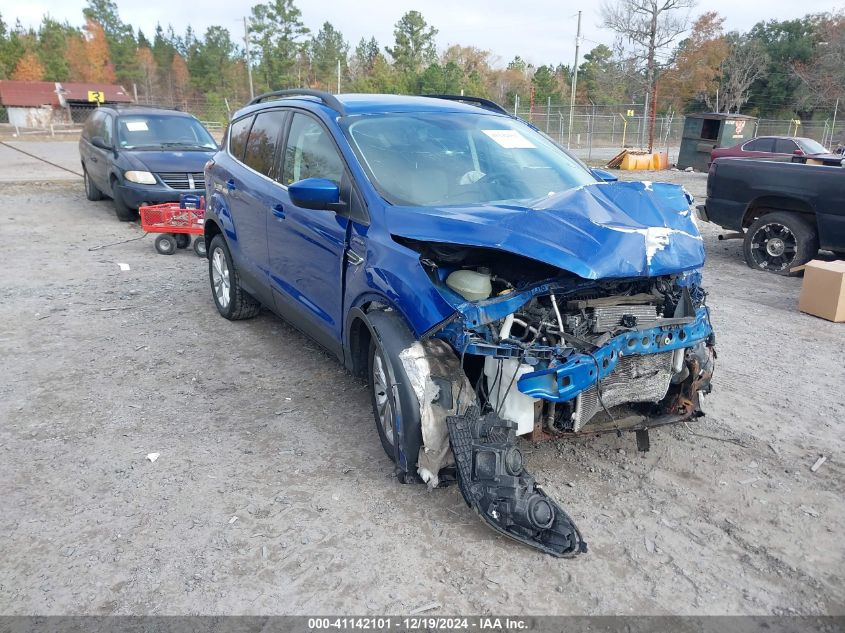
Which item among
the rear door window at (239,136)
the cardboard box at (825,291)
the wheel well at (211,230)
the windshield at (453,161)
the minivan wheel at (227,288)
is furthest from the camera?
the cardboard box at (825,291)

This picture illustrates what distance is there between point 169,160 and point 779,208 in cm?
887

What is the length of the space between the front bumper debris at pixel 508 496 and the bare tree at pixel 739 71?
5034 cm

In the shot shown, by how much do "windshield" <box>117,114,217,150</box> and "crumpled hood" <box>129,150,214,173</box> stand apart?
47 cm

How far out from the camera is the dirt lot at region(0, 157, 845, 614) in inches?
107

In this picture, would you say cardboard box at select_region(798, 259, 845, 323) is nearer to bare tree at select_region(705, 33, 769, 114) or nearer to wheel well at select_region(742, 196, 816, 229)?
wheel well at select_region(742, 196, 816, 229)

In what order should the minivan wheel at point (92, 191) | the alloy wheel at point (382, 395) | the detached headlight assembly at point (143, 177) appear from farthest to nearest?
1. the minivan wheel at point (92, 191)
2. the detached headlight assembly at point (143, 177)
3. the alloy wheel at point (382, 395)

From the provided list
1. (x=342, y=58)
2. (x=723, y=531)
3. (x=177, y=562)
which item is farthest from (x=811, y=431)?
(x=342, y=58)

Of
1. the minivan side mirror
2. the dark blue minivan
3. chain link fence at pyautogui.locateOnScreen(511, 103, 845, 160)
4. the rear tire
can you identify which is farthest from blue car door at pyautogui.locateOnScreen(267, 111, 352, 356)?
chain link fence at pyautogui.locateOnScreen(511, 103, 845, 160)

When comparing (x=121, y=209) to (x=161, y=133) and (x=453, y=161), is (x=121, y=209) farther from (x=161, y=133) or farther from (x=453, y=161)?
(x=453, y=161)

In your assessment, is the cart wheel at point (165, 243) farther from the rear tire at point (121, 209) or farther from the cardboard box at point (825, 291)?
the cardboard box at point (825, 291)

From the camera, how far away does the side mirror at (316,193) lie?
146 inches

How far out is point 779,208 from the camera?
8211mm

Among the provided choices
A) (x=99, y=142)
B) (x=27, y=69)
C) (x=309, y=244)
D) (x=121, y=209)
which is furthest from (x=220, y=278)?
(x=27, y=69)

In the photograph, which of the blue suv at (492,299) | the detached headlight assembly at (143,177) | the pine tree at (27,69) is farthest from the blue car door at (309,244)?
the pine tree at (27,69)
